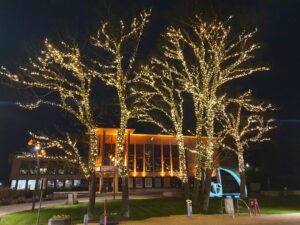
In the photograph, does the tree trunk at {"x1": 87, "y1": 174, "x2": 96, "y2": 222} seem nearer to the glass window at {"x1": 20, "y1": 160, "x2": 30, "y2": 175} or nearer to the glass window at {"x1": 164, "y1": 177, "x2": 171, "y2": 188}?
the glass window at {"x1": 164, "y1": 177, "x2": 171, "y2": 188}

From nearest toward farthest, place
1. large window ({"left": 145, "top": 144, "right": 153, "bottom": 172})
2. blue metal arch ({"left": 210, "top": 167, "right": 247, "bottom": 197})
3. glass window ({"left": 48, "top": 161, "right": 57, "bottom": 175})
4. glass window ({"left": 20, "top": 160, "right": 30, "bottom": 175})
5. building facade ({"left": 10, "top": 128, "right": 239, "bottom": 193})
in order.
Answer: glass window ({"left": 48, "top": 161, "right": 57, "bottom": 175})
blue metal arch ({"left": 210, "top": 167, "right": 247, "bottom": 197})
building facade ({"left": 10, "top": 128, "right": 239, "bottom": 193})
large window ({"left": 145, "top": 144, "right": 153, "bottom": 172})
glass window ({"left": 20, "top": 160, "right": 30, "bottom": 175})

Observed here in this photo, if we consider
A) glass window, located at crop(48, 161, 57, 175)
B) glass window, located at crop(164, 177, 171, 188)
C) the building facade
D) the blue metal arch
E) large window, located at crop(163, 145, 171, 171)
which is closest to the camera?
glass window, located at crop(48, 161, 57, 175)

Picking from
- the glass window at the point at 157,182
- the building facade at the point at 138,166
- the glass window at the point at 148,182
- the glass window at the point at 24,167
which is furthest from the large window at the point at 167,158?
the glass window at the point at 24,167

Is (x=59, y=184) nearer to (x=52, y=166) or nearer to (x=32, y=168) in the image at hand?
(x=32, y=168)

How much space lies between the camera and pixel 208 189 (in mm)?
18984

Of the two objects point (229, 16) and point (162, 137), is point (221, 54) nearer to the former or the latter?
point (229, 16)

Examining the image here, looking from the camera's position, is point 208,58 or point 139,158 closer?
point 208,58

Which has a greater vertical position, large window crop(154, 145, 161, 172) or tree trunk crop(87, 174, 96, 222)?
large window crop(154, 145, 161, 172)

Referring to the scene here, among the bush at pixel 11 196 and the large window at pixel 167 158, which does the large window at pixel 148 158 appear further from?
the bush at pixel 11 196

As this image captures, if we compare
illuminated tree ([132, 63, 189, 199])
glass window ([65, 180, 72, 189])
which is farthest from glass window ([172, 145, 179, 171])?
illuminated tree ([132, 63, 189, 199])

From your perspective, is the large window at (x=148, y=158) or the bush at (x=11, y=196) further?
the large window at (x=148, y=158)

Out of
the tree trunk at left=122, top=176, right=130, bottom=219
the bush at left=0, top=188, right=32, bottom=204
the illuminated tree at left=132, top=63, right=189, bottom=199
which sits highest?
the illuminated tree at left=132, top=63, right=189, bottom=199

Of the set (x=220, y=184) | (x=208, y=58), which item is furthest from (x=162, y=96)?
(x=220, y=184)

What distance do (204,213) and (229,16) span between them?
11609 mm
